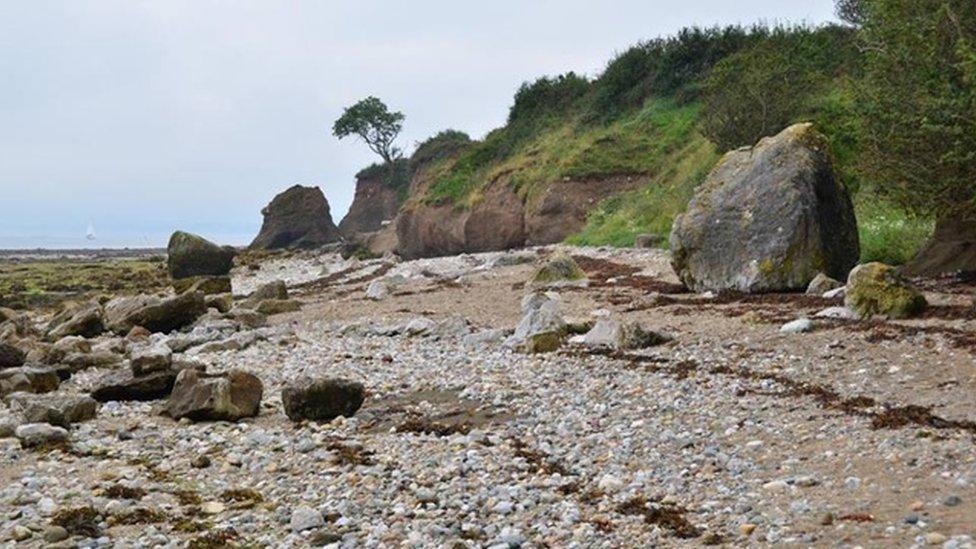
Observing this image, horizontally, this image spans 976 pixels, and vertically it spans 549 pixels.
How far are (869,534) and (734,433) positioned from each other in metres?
3.01

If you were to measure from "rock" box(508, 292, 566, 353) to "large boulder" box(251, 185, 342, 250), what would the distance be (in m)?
68.9

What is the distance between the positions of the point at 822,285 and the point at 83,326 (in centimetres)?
1708

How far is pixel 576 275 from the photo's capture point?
81.3 ft

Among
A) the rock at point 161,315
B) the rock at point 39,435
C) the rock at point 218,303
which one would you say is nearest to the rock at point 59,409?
the rock at point 39,435

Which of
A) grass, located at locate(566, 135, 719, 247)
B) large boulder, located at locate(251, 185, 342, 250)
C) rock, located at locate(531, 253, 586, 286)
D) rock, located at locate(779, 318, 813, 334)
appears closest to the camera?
rock, located at locate(779, 318, 813, 334)

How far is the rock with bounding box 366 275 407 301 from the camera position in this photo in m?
26.8

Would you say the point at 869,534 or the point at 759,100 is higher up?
the point at 759,100

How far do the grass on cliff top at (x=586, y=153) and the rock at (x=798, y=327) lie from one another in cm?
3045

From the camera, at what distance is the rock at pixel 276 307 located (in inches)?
979

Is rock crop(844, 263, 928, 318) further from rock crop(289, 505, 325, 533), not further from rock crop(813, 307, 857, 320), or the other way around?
rock crop(289, 505, 325, 533)

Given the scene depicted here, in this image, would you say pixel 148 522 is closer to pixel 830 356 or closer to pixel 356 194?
pixel 830 356

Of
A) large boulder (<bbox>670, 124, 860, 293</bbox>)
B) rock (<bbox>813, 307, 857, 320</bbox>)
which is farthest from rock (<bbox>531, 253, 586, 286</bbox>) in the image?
rock (<bbox>813, 307, 857, 320</bbox>)

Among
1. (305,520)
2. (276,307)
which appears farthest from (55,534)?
(276,307)

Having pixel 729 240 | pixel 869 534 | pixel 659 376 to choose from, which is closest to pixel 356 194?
Result: pixel 729 240
